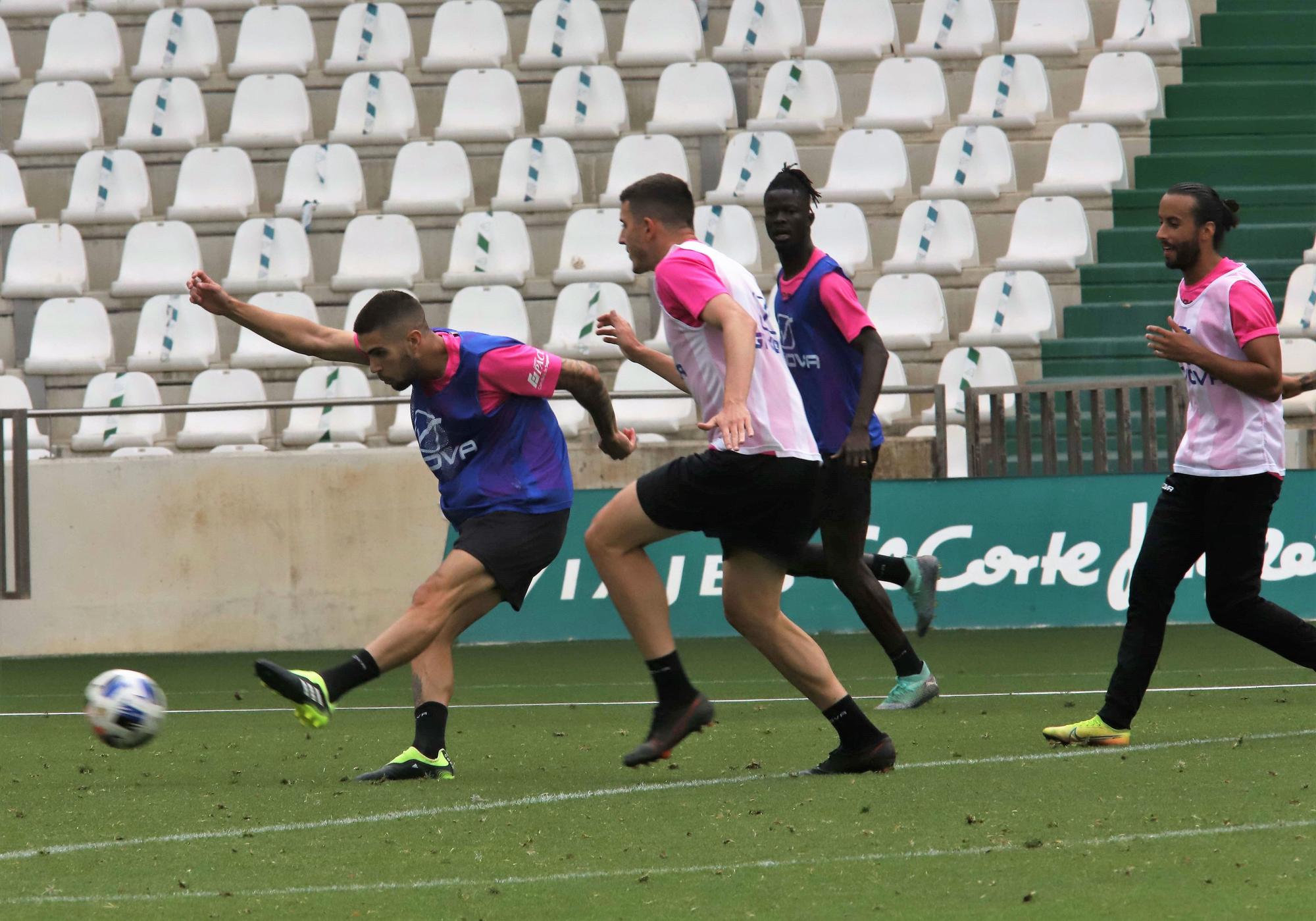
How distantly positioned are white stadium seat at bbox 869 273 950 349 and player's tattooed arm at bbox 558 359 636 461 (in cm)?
783

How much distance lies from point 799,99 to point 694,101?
0.93 m

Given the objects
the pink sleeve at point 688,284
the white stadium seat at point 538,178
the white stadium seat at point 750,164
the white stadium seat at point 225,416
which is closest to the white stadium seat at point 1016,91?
the white stadium seat at point 750,164

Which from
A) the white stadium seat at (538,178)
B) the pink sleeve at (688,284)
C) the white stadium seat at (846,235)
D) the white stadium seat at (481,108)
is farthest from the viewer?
the white stadium seat at (481,108)

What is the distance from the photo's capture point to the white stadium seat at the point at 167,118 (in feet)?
55.4

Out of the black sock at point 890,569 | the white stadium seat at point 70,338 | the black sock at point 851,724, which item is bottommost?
the white stadium seat at point 70,338

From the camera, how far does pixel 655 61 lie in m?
17.0

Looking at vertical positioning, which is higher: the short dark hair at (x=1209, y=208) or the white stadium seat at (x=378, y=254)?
the short dark hair at (x=1209, y=208)

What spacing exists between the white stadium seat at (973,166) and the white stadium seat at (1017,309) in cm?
121

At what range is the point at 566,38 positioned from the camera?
17.3 metres

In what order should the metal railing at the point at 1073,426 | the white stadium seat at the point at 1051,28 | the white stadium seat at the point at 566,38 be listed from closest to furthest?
1. the metal railing at the point at 1073,426
2. the white stadium seat at the point at 1051,28
3. the white stadium seat at the point at 566,38

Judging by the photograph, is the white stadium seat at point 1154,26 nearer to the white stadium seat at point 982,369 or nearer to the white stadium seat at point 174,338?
the white stadium seat at point 982,369

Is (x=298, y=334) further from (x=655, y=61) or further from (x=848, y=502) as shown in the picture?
(x=655, y=61)

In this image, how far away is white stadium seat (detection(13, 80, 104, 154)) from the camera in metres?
17.0

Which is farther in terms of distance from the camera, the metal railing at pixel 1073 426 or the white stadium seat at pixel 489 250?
the white stadium seat at pixel 489 250
